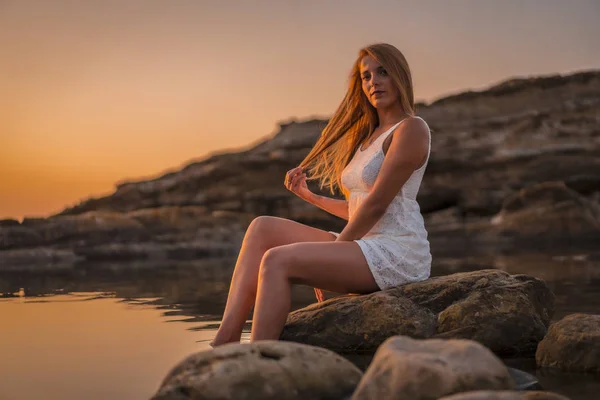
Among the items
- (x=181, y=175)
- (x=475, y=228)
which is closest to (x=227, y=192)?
(x=181, y=175)

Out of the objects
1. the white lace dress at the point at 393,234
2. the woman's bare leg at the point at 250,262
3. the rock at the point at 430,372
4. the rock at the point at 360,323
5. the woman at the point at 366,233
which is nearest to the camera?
the rock at the point at 430,372

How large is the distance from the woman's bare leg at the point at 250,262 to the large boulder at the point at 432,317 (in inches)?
18.9

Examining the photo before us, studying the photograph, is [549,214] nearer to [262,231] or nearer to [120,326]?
[120,326]

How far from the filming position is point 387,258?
469cm

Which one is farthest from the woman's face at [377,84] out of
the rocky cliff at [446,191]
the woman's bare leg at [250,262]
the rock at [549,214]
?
the rock at [549,214]

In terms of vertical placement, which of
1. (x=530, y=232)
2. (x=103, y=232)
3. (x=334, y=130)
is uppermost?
(x=334, y=130)

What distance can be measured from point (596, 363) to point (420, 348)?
1618 millimetres

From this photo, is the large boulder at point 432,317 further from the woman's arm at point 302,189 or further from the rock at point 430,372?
the rock at point 430,372

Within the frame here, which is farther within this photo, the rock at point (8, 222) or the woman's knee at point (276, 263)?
the rock at point (8, 222)

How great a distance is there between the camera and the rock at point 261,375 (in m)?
3.25

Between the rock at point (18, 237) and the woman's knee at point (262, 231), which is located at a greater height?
the woman's knee at point (262, 231)

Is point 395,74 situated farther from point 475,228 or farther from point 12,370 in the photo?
point 475,228

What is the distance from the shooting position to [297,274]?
4.40 metres

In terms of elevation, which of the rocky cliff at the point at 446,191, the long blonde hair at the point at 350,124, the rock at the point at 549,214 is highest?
the long blonde hair at the point at 350,124
